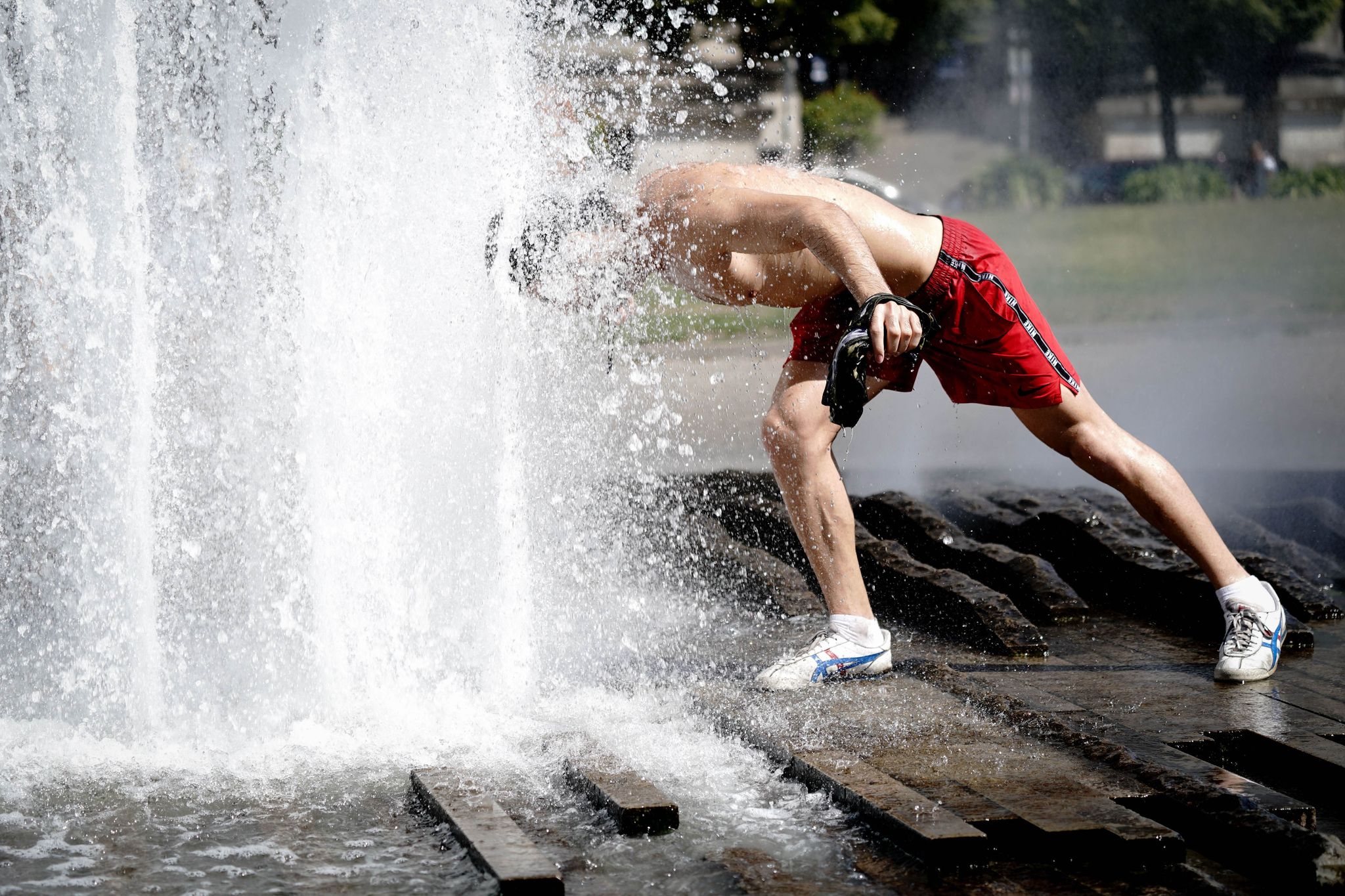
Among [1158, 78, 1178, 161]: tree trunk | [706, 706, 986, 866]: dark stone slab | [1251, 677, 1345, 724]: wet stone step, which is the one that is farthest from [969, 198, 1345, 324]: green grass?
[706, 706, 986, 866]: dark stone slab

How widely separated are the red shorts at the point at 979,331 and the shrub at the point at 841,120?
69.0 ft

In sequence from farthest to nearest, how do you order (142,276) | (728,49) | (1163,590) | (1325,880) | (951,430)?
(728,49) < (951,430) < (1163,590) < (142,276) < (1325,880)

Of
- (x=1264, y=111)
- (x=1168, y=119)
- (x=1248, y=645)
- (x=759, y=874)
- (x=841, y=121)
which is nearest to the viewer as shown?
(x=759, y=874)

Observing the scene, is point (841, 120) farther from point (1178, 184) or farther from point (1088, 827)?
point (1088, 827)

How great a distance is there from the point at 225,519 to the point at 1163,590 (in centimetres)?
288

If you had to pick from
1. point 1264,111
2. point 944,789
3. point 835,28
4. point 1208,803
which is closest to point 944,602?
point 944,789

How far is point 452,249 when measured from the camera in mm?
4414

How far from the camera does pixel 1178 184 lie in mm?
25906

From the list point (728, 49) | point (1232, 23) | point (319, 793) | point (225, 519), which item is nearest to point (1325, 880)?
point (319, 793)

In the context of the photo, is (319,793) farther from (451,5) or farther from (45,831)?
(451,5)

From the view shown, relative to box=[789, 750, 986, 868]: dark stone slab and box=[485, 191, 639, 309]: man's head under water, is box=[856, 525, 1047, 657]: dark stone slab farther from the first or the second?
box=[485, 191, 639, 309]: man's head under water

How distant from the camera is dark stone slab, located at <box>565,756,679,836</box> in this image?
8.87ft

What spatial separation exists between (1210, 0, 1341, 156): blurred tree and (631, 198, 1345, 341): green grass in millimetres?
2558

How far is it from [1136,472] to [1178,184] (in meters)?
23.8
